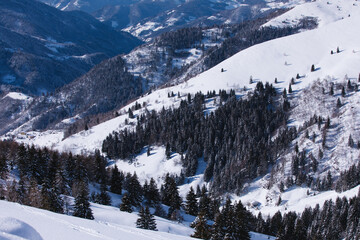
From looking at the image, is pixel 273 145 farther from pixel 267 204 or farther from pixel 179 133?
pixel 179 133

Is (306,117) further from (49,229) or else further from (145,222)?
(49,229)

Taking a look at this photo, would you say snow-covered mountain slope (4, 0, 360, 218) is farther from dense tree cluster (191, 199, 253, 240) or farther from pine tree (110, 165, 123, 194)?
dense tree cluster (191, 199, 253, 240)

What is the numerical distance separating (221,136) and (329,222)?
7379 centimetres

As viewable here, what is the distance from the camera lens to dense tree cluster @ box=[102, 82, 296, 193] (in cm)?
13000

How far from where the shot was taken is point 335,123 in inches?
5113

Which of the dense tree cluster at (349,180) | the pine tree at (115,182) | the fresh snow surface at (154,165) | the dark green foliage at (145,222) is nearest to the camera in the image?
the dark green foliage at (145,222)

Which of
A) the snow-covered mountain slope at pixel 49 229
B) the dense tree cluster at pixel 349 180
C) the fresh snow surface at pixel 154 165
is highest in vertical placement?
the snow-covered mountain slope at pixel 49 229

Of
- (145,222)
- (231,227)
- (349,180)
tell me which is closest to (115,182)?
(145,222)

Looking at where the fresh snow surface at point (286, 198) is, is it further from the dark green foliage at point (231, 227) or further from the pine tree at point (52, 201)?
the pine tree at point (52, 201)

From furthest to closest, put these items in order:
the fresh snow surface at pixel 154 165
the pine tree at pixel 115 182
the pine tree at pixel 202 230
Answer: the fresh snow surface at pixel 154 165 < the pine tree at pixel 115 182 < the pine tree at pixel 202 230

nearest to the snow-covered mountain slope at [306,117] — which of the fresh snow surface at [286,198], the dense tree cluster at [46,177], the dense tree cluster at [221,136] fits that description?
the fresh snow surface at [286,198]

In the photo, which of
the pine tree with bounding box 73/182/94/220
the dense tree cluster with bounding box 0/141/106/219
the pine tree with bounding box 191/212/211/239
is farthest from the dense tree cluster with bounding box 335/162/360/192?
the pine tree with bounding box 73/182/94/220

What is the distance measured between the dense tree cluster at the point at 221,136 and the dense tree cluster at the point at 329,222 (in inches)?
1431

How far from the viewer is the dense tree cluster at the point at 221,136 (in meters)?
130
